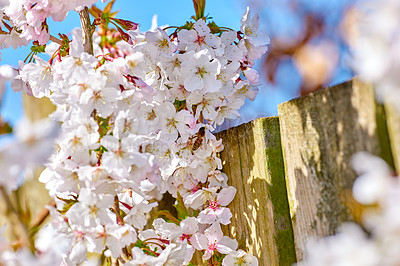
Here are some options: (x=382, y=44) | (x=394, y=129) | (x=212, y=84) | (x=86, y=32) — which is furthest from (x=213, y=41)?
(x=382, y=44)

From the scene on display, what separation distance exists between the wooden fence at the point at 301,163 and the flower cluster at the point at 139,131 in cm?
9

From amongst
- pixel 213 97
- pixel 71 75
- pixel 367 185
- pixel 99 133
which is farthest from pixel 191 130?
pixel 367 185

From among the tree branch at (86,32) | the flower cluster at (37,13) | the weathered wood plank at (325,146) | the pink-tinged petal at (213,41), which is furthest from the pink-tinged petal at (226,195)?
the flower cluster at (37,13)

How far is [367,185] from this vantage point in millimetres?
693

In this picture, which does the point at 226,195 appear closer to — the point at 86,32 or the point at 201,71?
the point at 201,71

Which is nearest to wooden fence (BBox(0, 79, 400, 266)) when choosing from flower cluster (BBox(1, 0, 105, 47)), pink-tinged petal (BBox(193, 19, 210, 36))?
pink-tinged petal (BBox(193, 19, 210, 36))

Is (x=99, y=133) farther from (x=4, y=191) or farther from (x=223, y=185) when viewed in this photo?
(x=223, y=185)

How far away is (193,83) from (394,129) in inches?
30.7

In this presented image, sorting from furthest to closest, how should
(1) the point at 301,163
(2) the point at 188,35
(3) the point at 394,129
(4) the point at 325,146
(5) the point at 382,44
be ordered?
(2) the point at 188,35 < (1) the point at 301,163 < (4) the point at 325,146 < (3) the point at 394,129 < (5) the point at 382,44

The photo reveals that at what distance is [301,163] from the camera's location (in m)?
1.24

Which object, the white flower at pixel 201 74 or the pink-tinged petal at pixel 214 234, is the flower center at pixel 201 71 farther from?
the pink-tinged petal at pixel 214 234

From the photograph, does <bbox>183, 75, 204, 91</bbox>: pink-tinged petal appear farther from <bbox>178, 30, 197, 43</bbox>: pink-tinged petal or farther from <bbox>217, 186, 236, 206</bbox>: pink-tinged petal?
<bbox>217, 186, 236, 206</bbox>: pink-tinged petal

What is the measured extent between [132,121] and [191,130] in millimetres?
354

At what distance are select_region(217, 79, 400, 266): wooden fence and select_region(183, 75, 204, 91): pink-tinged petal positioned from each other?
250 mm
